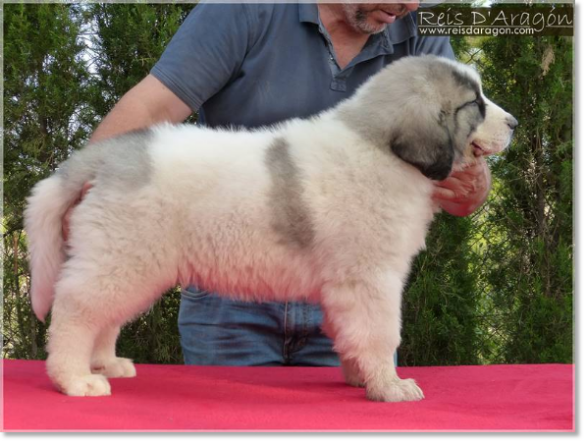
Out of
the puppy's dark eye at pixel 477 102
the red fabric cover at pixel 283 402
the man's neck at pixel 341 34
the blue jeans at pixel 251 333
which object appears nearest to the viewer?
the red fabric cover at pixel 283 402

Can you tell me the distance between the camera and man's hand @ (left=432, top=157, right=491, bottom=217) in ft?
10.2

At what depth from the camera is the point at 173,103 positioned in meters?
3.40

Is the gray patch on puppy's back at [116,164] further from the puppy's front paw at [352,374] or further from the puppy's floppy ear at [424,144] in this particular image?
the puppy's front paw at [352,374]

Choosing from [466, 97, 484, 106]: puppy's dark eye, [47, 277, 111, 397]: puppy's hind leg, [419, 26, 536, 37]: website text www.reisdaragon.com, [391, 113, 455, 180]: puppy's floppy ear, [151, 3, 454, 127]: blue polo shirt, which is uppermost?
[419, 26, 536, 37]: website text www.reisdaragon.com

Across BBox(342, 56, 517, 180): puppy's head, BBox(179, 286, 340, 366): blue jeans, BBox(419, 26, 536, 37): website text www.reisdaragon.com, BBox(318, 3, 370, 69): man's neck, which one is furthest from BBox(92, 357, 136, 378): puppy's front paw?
BBox(419, 26, 536, 37): website text www.reisdaragon.com

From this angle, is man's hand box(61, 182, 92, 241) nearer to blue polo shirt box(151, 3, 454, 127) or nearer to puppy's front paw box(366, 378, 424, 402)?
blue polo shirt box(151, 3, 454, 127)

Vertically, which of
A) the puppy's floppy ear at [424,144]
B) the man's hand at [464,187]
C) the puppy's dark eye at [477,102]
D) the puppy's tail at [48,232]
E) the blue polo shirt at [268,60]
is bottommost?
the puppy's tail at [48,232]

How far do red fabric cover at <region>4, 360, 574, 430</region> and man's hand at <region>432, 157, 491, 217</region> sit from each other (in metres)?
0.76

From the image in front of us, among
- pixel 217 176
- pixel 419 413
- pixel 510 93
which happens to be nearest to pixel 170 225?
pixel 217 176

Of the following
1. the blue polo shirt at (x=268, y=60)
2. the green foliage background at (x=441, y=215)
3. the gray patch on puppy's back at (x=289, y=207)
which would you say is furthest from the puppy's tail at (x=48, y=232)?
the green foliage background at (x=441, y=215)

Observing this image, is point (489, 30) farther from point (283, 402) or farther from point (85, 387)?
point (85, 387)

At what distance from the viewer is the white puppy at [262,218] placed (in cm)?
267

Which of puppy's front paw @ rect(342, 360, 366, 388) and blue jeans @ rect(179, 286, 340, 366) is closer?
puppy's front paw @ rect(342, 360, 366, 388)

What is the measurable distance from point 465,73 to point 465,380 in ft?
4.16
